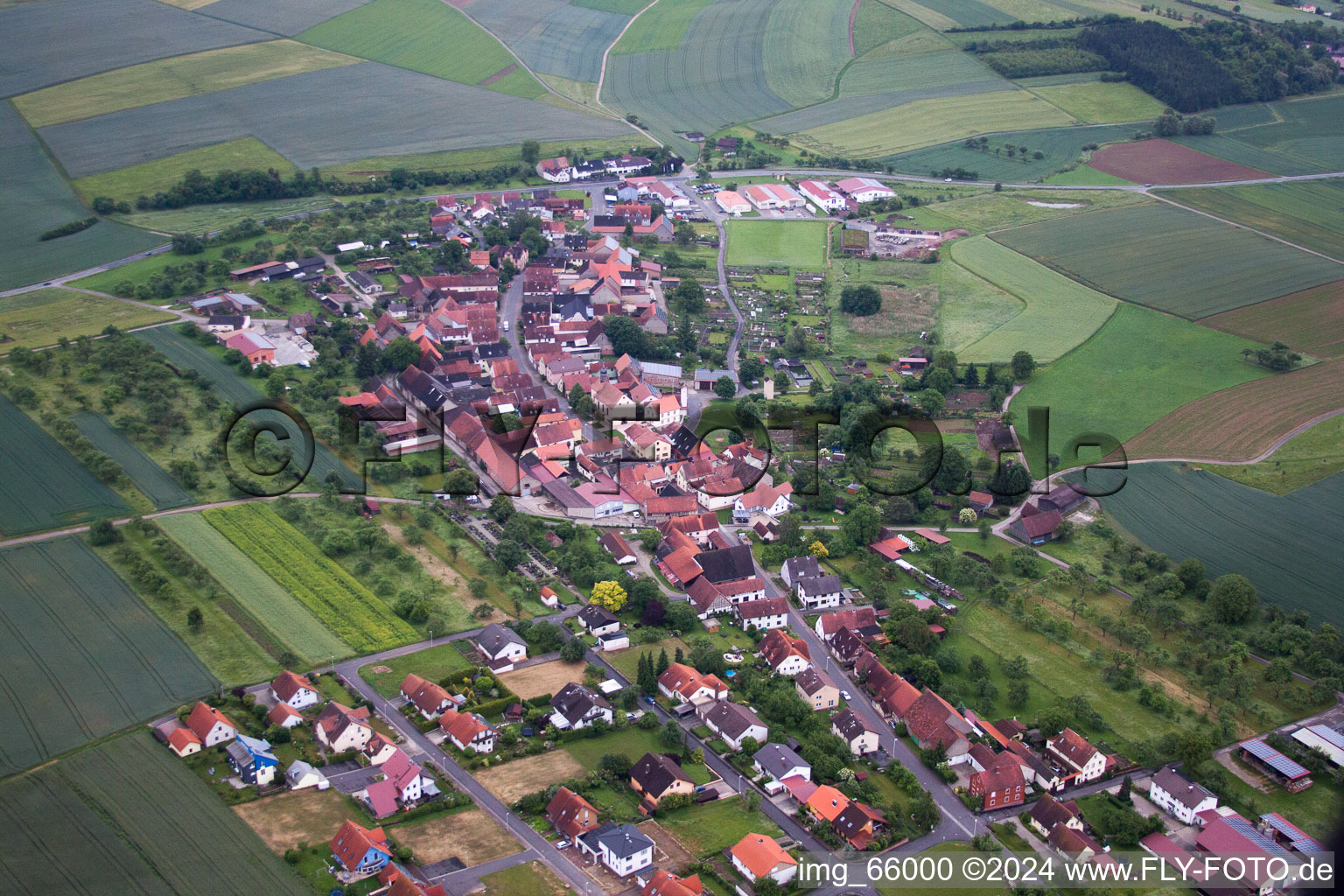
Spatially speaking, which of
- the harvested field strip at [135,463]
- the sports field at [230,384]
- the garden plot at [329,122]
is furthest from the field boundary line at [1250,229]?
the harvested field strip at [135,463]

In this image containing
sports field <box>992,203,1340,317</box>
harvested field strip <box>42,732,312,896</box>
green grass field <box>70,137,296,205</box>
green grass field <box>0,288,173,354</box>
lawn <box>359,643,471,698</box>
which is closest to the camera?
harvested field strip <box>42,732,312,896</box>

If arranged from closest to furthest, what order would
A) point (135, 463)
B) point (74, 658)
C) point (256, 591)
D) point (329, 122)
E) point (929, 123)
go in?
point (74, 658), point (256, 591), point (135, 463), point (329, 122), point (929, 123)

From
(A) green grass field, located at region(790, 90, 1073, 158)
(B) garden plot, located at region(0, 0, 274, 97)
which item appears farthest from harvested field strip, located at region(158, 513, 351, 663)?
(B) garden plot, located at region(0, 0, 274, 97)

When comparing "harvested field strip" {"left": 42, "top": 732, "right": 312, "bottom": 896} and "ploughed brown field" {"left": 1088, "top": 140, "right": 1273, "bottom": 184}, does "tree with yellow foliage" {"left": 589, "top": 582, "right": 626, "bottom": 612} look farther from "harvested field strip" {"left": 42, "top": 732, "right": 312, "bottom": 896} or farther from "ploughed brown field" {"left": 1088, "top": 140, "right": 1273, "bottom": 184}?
"ploughed brown field" {"left": 1088, "top": 140, "right": 1273, "bottom": 184}

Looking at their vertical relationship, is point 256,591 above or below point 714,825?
above

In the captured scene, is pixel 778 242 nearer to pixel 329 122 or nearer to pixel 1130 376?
pixel 1130 376

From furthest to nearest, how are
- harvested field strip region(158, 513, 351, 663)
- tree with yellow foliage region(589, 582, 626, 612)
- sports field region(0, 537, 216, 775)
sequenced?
tree with yellow foliage region(589, 582, 626, 612) → harvested field strip region(158, 513, 351, 663) → sports field region(0, 537, 216, 775)

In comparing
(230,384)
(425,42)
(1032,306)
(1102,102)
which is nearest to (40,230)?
(230,384)
